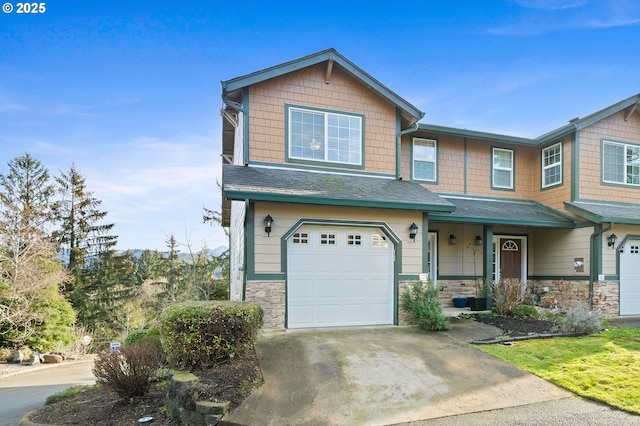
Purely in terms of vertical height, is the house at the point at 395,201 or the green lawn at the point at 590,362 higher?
the house at the point at 395,201

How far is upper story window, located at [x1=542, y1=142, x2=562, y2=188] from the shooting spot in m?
12.6

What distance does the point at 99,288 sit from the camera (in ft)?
86.3

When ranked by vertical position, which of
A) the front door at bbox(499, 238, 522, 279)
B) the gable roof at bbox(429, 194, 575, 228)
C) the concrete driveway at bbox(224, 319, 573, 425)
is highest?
the gable roof at bbox(429, 194, 575, 228)

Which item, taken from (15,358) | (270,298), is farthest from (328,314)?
(15,358)

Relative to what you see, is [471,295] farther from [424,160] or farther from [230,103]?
[230,103]

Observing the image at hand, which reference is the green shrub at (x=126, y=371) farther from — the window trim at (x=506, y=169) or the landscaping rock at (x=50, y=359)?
the landscaping rock at (x=50, y=359)

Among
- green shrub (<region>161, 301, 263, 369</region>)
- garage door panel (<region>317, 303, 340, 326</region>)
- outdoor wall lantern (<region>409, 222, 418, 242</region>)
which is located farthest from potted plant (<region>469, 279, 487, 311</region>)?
green shrub (<region>161, 301, 263, 369</region>)

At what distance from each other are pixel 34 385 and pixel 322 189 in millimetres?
10113

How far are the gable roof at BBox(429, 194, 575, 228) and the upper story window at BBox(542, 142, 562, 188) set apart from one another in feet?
2.95

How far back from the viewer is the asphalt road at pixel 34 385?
7.26 m

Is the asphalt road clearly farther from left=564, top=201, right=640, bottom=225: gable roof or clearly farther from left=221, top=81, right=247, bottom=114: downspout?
left=564, top=201, right=640, bottom=225: gable roof

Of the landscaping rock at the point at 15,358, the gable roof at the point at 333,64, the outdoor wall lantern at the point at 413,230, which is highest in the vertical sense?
the gable roof at the point at 333,64

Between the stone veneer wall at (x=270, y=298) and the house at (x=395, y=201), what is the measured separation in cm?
3

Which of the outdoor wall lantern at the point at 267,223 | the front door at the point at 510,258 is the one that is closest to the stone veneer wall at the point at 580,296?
the front door at the point at 510,258
